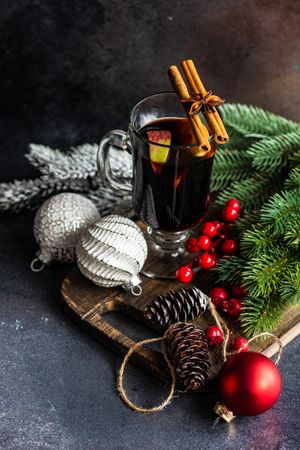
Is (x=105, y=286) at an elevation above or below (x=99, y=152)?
below

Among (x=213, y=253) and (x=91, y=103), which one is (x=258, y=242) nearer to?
(x=213, y=253)

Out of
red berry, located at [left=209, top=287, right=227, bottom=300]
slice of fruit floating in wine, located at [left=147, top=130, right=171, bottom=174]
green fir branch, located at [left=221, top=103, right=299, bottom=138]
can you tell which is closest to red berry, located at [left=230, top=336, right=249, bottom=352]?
red berry, located at [left=209, top=287, right=227, bottom=300]

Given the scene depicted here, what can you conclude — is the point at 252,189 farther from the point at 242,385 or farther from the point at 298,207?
the point at 242,385

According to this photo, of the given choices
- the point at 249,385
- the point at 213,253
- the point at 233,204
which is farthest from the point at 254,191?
the point at 249,385

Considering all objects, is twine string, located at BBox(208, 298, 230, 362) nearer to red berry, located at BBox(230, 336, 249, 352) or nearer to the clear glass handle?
red berry, located at BBox(230, 336, 249, 352)

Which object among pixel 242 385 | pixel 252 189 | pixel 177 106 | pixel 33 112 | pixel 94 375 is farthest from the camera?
pixel 33 112

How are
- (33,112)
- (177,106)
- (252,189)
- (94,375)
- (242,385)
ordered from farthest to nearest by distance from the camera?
(33,112) < (252,189) < (177,106) < (94,375) < (242,385)

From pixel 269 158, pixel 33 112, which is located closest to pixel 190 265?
pixel 269 158
